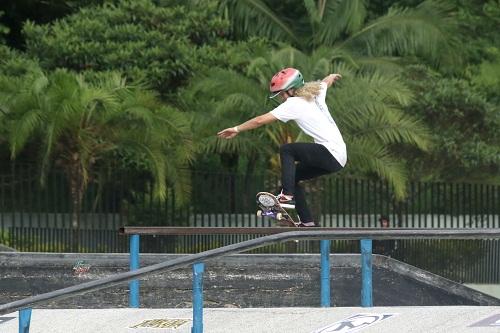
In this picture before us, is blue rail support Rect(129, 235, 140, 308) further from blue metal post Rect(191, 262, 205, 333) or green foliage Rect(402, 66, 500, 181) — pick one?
green foliage Rect(402, 66, 500, 181)

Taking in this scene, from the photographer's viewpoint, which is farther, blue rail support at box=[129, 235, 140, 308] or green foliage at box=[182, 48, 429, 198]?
green foliage at box=[182, 48, 429, 198]

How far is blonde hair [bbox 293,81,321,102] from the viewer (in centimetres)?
1013

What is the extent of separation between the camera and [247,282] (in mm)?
10773

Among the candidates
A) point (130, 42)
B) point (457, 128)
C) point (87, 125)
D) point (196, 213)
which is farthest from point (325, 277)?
point (457, 128)

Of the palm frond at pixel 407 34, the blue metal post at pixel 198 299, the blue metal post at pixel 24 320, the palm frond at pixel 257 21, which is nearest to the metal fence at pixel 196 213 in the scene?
the palm frond at pixel 407 34

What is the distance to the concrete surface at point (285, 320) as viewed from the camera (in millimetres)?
7617

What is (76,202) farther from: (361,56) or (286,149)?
(286,149)

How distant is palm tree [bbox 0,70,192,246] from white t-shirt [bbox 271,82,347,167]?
806cm

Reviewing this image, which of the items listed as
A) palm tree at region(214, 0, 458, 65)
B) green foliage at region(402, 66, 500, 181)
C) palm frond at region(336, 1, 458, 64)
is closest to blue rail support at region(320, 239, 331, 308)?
green foliage at region(402, 66, 500, 181)

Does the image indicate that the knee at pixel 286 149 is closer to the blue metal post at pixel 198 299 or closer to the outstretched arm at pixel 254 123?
the outstretched arm at pixel 254 123

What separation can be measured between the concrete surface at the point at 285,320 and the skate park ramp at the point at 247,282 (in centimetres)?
144

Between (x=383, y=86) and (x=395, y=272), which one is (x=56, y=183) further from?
(x=395, y=272)

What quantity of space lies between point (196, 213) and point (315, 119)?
866 centimetres

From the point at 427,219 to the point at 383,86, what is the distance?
86.3 inches
